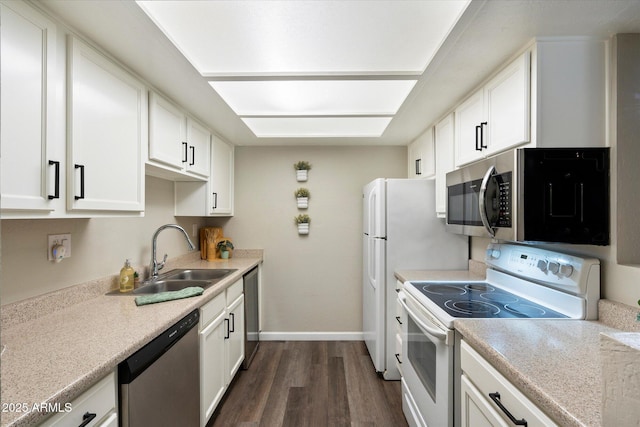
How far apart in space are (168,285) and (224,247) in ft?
3.14

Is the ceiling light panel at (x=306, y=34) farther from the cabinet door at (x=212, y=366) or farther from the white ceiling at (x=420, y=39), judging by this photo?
the cabinet door at (x=212, y=366)

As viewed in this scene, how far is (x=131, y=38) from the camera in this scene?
127 centimetres

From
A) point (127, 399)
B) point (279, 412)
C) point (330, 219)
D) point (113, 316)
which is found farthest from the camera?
point (330, 219)

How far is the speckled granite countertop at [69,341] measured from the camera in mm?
776

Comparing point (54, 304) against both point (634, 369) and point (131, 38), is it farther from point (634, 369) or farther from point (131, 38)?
point (634, 369)

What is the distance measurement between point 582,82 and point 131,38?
1.98 metres

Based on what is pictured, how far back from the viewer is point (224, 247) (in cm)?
304

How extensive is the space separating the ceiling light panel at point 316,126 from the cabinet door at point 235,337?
1519mm

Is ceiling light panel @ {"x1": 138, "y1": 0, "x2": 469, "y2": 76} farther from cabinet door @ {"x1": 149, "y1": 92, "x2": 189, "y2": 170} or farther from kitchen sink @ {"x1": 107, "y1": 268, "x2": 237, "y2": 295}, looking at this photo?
kitchen sink @ {"x1": 107, "y1": 268, "x2": 237, "y2": 295}

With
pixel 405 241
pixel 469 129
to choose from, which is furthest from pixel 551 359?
pixel 405 241

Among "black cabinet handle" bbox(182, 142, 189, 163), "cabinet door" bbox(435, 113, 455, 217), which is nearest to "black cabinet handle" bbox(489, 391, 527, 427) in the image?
"cabinet door" bbox(435, 113, 455, 217)

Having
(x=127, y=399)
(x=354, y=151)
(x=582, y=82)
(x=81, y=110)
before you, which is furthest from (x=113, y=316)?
(x=354, y=151)

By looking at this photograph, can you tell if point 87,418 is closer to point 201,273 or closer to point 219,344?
point 219,344

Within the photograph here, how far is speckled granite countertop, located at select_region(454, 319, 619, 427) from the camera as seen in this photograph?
2.38 ft
